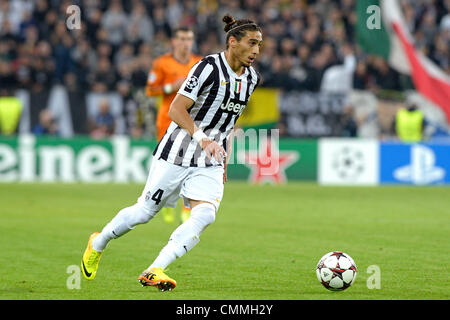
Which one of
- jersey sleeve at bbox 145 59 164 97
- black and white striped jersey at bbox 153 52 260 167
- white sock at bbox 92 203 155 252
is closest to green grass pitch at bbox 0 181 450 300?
white sock at bbox 92 203 155 252

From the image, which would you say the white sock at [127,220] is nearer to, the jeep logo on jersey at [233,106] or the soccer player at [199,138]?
the soccer player at [199,138]

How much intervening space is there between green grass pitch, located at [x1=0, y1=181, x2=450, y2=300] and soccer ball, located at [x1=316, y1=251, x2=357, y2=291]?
76mm

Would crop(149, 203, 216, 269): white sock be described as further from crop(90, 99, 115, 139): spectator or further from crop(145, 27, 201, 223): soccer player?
crop(90, 99, 115, 139): spectator

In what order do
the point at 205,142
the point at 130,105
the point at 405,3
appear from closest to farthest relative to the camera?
1. the point at 205,142
2. the point at 130,105
3. the point at 405,3

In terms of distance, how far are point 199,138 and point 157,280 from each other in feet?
3.82

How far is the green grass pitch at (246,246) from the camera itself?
24.2 ft

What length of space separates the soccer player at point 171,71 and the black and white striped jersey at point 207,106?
4510 millimetres

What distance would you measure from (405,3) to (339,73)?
4240 millimetres

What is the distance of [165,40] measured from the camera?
2416cm

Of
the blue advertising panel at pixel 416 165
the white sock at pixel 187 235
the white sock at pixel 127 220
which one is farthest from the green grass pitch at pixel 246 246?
the blue advertising panel at pixel 416 165

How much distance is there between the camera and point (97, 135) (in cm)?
2209

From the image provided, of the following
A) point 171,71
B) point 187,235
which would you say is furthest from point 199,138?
point 171,71
